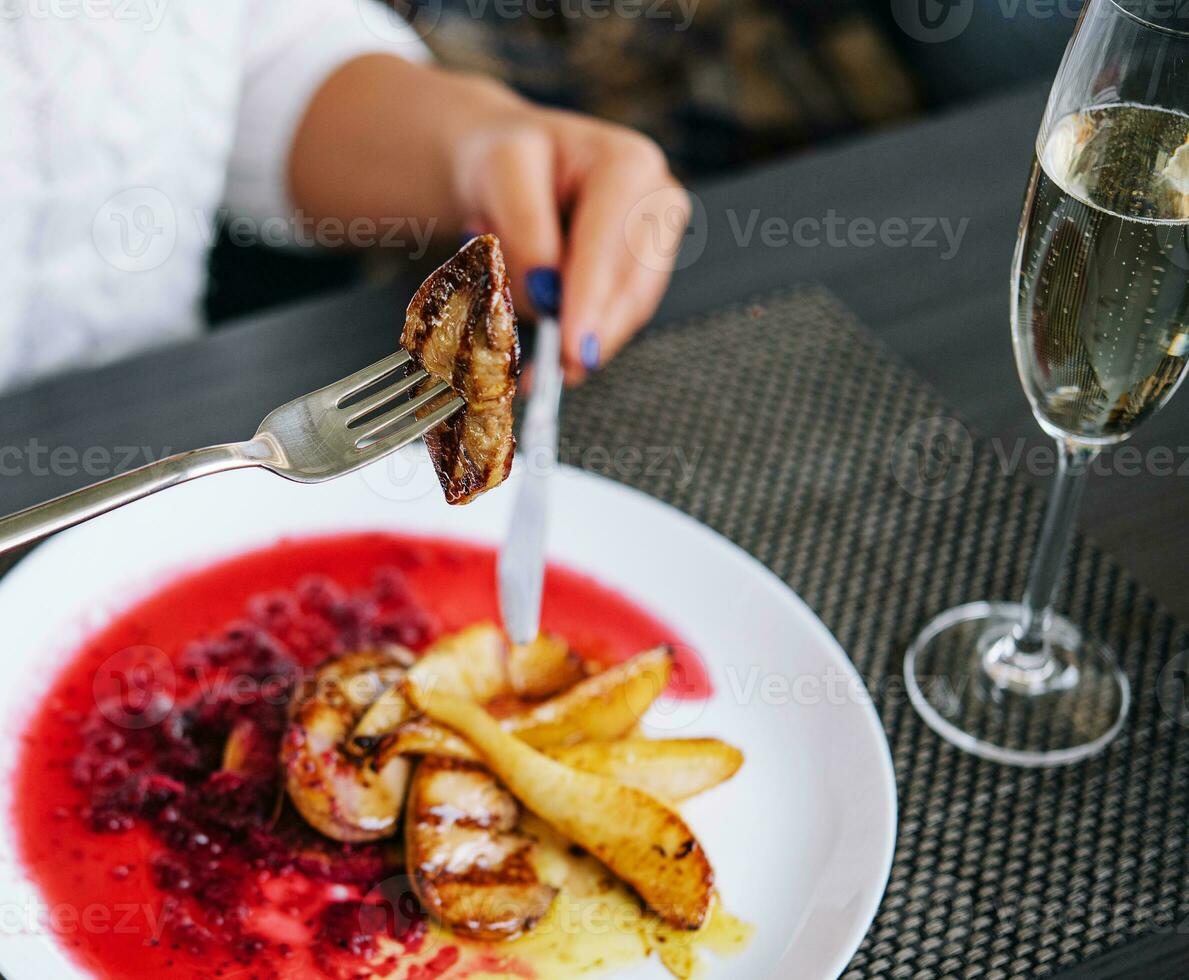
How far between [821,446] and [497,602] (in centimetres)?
32

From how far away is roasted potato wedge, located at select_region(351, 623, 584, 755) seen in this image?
775 mm

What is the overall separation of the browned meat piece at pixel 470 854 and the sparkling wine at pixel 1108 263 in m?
0.42

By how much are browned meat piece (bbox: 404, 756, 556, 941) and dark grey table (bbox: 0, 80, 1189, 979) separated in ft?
1.32

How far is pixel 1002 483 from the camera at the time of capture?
3.28ft

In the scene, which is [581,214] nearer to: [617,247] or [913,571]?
[617,247]

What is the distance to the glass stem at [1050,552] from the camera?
32.2 inches

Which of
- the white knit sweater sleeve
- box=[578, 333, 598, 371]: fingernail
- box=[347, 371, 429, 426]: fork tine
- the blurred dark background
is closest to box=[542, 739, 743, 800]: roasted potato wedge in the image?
box=[347, 371, 429, 426]: fork tine

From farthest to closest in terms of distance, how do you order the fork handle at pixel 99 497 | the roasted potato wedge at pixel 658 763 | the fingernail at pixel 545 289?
the fingernail at pixel 545 289 < the roasted potato wedge at pixel 658 763 < the fork handle at pixel 99 497

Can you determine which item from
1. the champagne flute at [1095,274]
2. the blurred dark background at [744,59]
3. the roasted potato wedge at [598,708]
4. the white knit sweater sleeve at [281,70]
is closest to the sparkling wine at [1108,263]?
the champagne flute at [1095,274]

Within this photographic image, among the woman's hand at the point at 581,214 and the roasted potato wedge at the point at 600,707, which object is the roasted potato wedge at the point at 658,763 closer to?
the roasted potato wedge at the point at 600,707

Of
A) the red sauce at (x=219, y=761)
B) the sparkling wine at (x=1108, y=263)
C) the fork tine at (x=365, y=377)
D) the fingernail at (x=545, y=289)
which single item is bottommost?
the red sauce at (x=219, y=761)

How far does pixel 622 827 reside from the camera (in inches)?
26.4

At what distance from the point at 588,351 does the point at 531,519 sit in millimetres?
209

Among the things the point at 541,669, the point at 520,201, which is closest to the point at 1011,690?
the point at 541,669
